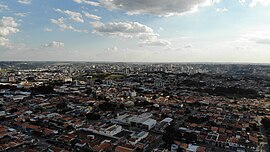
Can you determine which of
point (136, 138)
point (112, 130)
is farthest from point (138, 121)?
point (136, 138)

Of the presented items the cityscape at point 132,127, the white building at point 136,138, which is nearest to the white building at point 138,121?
the cityscape at point 132,127

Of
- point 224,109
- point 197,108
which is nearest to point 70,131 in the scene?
point 197,108

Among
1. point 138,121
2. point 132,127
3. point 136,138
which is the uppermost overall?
point 138,121

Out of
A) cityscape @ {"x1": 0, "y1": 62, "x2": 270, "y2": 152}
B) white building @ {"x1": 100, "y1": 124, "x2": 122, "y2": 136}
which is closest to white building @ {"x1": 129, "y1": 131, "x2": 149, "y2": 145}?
cityscape @ {"x1": 0, "y1": 62, "x2": 270, "y2": 152}

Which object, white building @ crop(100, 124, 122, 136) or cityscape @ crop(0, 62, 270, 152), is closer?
cityscape @ crop(0, 62, 270, 152)

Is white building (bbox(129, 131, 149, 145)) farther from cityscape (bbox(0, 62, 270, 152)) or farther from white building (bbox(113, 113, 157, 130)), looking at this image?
white building (bbox(113, 113, 157, 130))

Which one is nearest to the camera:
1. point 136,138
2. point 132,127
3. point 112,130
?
point 136,138

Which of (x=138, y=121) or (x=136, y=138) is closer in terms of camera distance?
(x=136, y=138)

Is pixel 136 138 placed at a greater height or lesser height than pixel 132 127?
greater

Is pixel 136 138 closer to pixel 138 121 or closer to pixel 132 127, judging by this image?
pixel 132 127

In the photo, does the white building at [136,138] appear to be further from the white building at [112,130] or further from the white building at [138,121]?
the white building at [138,121]

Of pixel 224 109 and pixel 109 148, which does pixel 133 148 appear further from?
pixel 224 109

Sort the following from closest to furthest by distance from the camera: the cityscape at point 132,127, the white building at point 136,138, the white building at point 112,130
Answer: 1. the cityscape at point 132,127
2. the white building at point 136,138
3. the white building at point 112,130
